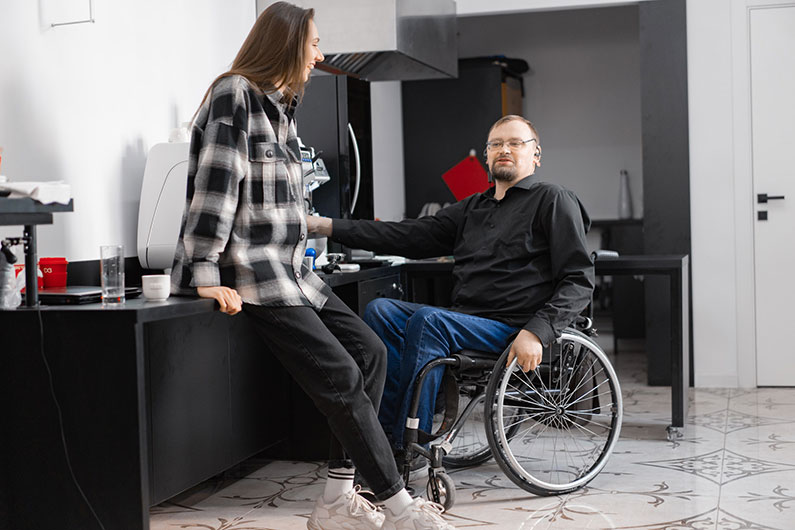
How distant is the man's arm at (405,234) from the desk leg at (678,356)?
0.96m

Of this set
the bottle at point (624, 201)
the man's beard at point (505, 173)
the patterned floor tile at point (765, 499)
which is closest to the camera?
the patterned floor tile at point (765, 499)

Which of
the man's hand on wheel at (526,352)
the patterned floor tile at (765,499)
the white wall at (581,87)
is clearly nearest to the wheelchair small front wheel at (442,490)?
the man's hand on wheel at (526,352)

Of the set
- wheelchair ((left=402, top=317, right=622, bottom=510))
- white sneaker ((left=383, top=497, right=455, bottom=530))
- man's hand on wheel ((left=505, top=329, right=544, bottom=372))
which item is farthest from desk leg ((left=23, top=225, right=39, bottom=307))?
man's hand on wheel ((left=505, top=329, right=544, bottom=372))

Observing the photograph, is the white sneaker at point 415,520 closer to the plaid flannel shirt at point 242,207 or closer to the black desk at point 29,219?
the plaid flannel shirt at point 242,207

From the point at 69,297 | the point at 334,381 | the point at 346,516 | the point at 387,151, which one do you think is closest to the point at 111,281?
the point at 69,297

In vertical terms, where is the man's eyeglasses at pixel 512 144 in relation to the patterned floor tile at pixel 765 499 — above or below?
above

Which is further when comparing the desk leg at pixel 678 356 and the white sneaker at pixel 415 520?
the desk leg at pixel 678 356

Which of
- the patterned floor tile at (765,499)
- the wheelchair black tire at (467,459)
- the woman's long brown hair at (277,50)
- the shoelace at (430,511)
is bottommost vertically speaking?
the patterned floor tile at (765,499)

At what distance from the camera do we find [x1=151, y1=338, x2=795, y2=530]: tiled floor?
8.70 ft

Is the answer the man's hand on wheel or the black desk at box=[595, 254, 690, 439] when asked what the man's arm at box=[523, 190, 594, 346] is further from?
the black desk at box=[595, 254, 690, 439]

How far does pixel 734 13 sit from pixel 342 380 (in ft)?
11.1

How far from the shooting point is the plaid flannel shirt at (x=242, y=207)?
2.22m

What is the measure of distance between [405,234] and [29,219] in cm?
150

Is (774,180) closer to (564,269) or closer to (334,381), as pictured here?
(564,269)
